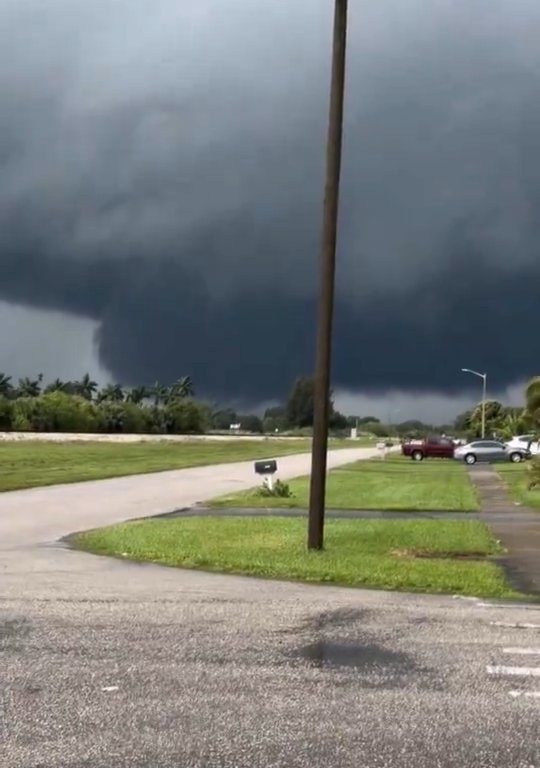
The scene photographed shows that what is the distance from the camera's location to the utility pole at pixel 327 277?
1498 cm

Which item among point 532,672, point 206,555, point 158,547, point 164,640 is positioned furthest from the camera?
point 158,547

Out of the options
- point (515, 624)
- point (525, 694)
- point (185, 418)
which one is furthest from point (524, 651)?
point (185, 418)

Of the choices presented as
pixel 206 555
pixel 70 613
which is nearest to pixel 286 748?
pixel 70 613

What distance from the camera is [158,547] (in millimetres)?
15875

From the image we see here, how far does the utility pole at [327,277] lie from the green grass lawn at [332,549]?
0.92 metres

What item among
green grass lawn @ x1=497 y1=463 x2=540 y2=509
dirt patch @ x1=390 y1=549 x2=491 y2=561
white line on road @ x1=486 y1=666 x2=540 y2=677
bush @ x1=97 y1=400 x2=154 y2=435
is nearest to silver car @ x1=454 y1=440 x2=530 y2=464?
green grass lawn @ x1=497 y1=463 x2=540 y2=509

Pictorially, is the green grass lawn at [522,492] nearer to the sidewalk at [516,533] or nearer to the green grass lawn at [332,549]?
the sidewalk at [516,533]

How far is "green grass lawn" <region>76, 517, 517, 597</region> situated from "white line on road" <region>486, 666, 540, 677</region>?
4006mm

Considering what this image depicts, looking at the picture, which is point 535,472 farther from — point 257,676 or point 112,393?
point 112,393

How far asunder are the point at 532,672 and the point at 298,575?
574 cm

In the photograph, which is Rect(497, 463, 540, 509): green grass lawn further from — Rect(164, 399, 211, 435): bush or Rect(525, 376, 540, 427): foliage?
Rect(164, 399, 211, 435): bush

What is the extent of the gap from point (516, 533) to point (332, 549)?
15.4 feet

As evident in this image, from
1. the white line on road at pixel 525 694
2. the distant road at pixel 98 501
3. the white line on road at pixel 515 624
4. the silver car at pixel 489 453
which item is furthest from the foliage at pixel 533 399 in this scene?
the silver car at pixel 489 453

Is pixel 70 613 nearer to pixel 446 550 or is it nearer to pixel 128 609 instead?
pixel 128 609
